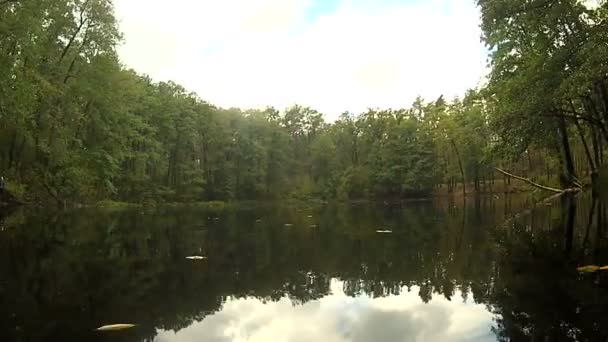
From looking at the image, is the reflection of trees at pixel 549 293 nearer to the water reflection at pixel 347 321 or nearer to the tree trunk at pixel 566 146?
the water reflection at pixel 347 321

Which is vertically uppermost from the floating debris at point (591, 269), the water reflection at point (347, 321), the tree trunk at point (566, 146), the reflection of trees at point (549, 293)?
the tree trunk at point (566, 146)

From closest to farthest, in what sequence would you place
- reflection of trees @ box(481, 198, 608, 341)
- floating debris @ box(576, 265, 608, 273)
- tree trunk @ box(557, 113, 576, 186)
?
1. reflection of trees @ box(481, 198, 608, 341)
2. floating debris @ box(576, 265, 608, 273)
3. tree trunk @ box(557, 113, 576, 186)

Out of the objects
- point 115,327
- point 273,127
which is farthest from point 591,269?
point 273,127

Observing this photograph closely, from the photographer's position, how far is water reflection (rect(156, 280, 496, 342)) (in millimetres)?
4824

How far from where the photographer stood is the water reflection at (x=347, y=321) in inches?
190

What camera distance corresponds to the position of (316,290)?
7062 mm

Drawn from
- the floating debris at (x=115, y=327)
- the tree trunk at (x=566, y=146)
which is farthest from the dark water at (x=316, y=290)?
the tree trunk at (x=566, y=146)

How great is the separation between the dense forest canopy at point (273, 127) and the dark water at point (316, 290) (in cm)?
896

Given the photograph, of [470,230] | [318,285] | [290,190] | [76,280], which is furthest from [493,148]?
[290,190]

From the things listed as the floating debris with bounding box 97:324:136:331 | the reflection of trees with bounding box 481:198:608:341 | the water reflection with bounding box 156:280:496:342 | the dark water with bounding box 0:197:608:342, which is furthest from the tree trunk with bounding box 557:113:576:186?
the floating debris with bounding box 97:324:136:331

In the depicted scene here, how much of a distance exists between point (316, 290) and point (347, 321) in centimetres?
165

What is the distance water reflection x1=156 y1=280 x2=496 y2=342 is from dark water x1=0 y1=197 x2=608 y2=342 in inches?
0.5

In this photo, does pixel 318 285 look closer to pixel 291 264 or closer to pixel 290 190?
pixel 291 264

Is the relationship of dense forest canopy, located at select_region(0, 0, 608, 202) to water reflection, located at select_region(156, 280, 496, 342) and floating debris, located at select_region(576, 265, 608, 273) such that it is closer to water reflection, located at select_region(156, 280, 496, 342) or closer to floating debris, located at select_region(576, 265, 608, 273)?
floating debris, located at select_region(576, 265, 608, 273)
